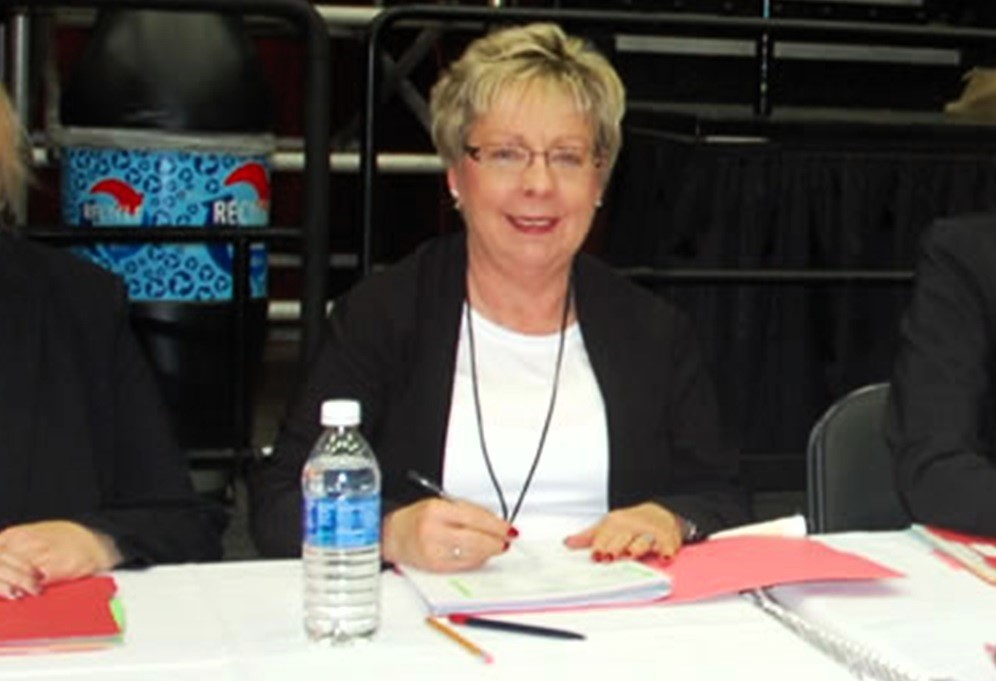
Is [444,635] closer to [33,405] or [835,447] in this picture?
[33,405]

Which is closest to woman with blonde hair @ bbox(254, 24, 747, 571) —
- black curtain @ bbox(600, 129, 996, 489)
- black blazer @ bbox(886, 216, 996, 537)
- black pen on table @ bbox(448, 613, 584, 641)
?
black blazer @ bbox(886, 216, 996, 537)

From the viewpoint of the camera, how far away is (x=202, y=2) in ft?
9.34

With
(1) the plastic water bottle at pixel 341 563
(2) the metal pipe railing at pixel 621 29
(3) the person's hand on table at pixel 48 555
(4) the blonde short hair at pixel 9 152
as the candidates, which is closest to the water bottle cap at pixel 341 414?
(1) the plastic water bottle at pixel 341 563

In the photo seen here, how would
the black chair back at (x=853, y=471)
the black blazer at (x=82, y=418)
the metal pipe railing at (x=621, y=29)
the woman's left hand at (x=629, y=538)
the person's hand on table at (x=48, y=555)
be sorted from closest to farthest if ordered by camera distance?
1. the person's hand on table at (x=48, y=555)
2. the woman's left hand at (x=629, y=538)
3. the black blazer at (x=82, y=418)
4. the black chair back at (x=853, y=471)
5. the metal pipe railing at (x=621, y=29)

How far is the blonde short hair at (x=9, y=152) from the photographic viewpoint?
5.65 ft

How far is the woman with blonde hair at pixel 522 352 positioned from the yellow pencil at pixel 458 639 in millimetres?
473

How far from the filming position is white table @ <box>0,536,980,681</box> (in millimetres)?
1307

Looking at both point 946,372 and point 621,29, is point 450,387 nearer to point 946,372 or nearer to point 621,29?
point 946,372

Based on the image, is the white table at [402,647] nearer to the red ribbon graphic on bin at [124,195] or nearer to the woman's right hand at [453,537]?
the woman's right hand at [453,537]

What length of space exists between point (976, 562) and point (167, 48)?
2.37m

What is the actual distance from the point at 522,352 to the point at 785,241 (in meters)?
2.02

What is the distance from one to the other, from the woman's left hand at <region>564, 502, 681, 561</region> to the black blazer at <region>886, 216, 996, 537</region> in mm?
353

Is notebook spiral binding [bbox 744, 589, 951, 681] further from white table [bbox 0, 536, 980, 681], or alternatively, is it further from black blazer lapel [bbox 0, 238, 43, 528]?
black blazer lapel [bbox 0, 238, 43, 528]

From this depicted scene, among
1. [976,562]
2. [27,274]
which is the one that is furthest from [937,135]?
[27,274]
